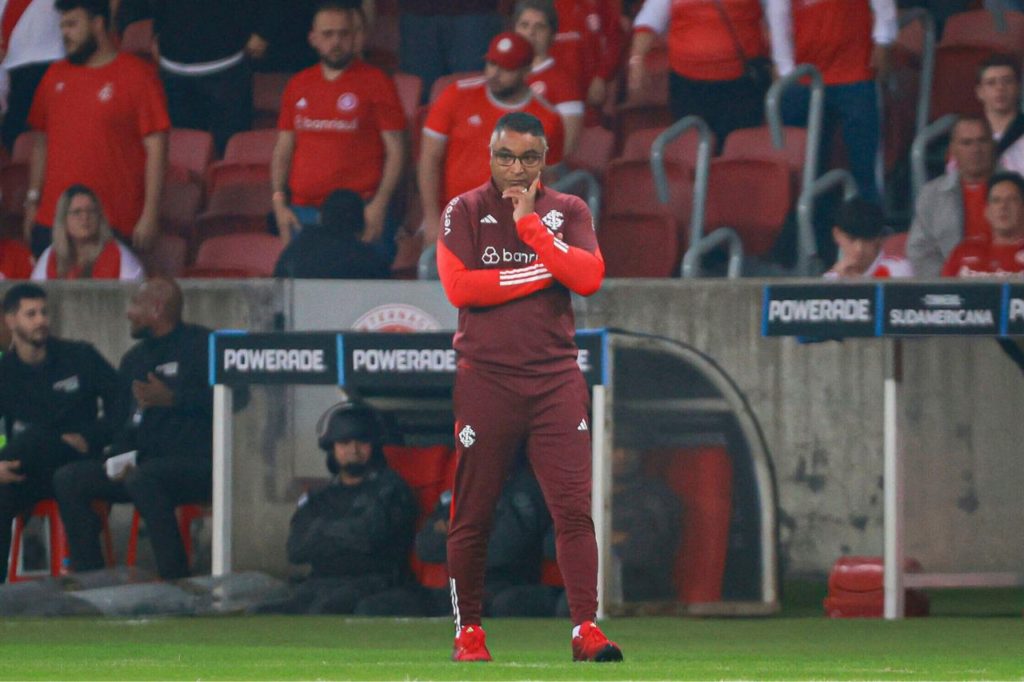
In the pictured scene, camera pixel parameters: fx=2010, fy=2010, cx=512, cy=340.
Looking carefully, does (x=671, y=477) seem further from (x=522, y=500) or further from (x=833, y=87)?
(x=833, y=87)

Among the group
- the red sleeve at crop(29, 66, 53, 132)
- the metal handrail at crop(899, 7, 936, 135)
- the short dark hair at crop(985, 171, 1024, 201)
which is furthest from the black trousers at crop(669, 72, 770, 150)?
→ the red sleeve at crop(29, 66, 53, 132)

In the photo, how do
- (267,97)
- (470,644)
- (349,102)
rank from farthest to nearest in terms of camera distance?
(267,97), (349,102), (470,644)

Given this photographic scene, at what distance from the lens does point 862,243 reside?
34.8ft

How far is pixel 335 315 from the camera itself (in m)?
10.5

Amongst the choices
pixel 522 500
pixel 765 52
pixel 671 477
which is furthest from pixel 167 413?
pixel 765 52

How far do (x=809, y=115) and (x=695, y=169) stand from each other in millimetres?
760

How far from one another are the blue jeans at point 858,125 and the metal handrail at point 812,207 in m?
0.24

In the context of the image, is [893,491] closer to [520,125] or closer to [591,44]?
[520,125]

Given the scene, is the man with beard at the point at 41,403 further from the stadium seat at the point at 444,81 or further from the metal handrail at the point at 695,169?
the metal handrail at the point at 695,169

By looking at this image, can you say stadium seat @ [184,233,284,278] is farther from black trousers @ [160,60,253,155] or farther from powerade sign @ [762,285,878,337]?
powerade sign @ [762,285,878,337]

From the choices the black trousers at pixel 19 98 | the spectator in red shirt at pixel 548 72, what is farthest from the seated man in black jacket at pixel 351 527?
the black trousers at pixel 19 98

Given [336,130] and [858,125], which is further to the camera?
[336,130]

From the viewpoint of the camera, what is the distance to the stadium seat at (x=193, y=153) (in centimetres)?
1307

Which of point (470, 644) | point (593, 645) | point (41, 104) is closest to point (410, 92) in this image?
point (41, 104)
